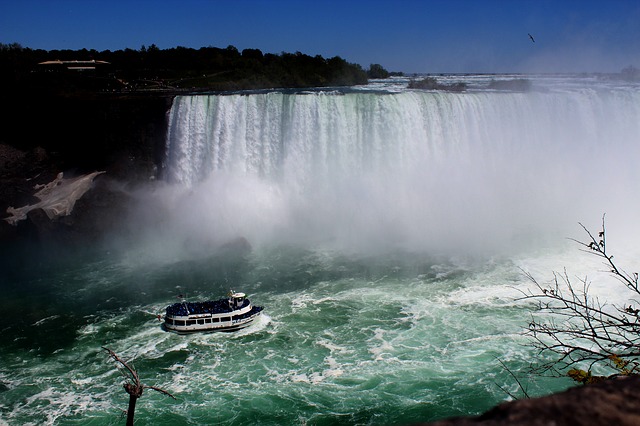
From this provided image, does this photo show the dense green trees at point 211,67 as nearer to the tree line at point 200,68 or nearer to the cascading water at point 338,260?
the tree line at point 200,68

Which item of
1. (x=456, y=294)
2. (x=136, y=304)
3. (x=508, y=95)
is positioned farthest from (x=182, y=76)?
(x=456, y=294)

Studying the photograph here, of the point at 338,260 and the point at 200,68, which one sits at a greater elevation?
the point at 200,68

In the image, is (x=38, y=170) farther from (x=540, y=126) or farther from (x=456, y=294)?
(x=540, y=126)

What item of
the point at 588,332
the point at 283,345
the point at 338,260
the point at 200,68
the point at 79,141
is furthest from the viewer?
the point at 200,68

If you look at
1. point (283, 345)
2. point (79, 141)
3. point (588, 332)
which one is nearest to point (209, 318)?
point (283, 345)

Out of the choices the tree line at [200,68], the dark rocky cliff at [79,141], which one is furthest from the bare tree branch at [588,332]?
the tree line at [200,68]

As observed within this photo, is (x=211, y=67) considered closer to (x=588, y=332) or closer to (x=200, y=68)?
(x=200, y=68)

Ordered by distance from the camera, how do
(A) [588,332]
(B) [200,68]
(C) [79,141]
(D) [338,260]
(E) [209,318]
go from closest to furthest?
(A) [588,332] → (E) [209,318] → (D) [338,260] → (C) [79,141] → (B) [200,68]
